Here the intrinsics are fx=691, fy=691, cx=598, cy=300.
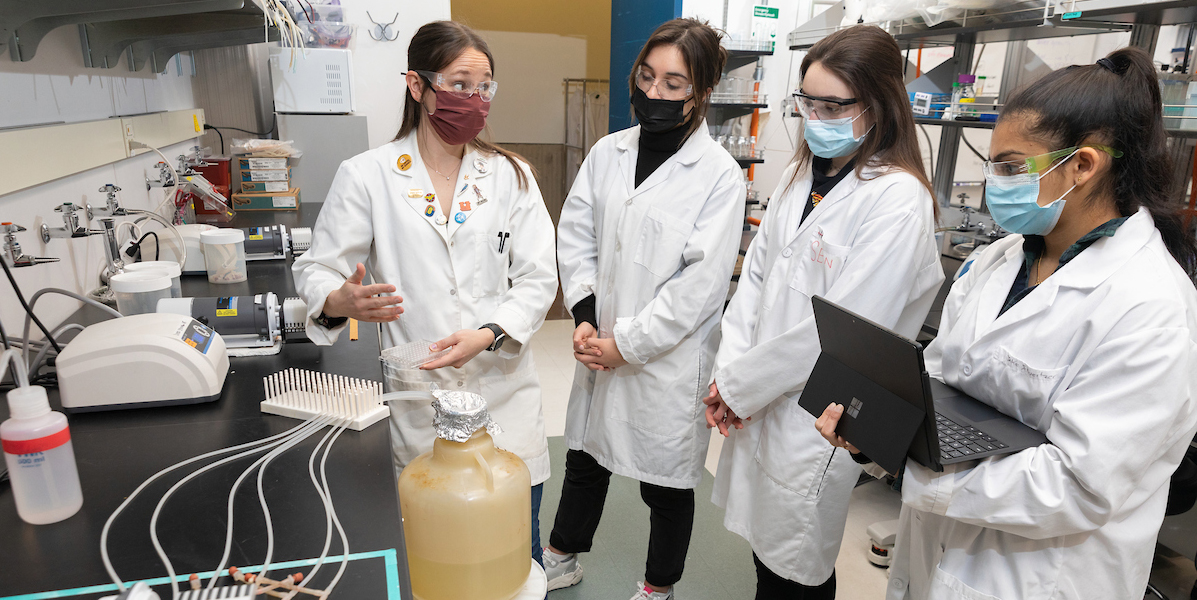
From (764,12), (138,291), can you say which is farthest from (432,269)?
(764,12)

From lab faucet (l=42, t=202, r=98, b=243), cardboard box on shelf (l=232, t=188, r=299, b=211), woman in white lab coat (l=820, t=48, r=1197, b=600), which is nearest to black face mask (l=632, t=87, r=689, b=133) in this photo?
woman in white lab coat (l=820, t=48, r=1197, b=600)

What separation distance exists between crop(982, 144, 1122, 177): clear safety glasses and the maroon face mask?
3.26 ft

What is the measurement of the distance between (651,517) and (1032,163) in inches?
51.3

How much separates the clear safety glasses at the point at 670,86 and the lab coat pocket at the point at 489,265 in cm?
54

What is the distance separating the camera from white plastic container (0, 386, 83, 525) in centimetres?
84

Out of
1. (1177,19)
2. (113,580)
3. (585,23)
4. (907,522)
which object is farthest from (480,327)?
(585,23)

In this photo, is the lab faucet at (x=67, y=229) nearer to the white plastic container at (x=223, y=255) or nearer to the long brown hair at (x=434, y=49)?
the white plastic container at (x=223, y=255)

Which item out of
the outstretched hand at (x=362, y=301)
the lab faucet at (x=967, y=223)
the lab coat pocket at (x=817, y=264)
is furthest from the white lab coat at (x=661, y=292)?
the lab faucet at (x=967, y=223)

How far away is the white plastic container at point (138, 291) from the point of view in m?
→ 1.54

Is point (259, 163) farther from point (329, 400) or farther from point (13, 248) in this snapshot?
point (329, 400)

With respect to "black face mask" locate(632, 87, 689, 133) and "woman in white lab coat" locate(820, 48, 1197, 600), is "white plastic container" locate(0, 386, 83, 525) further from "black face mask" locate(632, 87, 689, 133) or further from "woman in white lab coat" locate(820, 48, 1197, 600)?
"black face mask" locate(632, 87, 689, 133)

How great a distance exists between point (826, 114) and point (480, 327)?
874 mm

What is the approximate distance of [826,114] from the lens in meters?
1.48

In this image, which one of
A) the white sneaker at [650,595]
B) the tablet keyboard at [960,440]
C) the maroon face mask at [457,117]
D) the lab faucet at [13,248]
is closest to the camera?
the tablet keyboard at [960,440]
